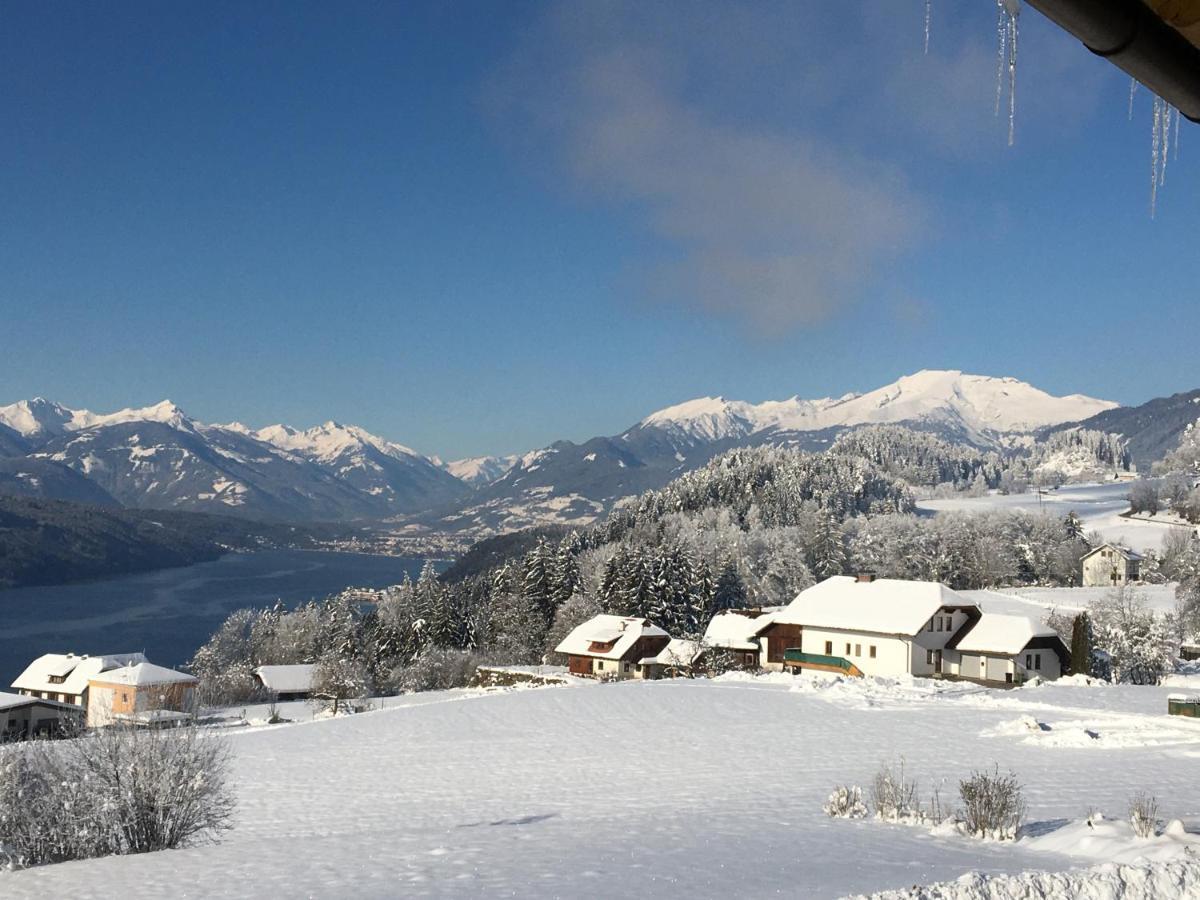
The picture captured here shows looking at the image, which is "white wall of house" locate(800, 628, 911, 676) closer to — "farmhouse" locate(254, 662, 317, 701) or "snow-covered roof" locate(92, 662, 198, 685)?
"farmhouse" locate(254, 662, 317, 701)

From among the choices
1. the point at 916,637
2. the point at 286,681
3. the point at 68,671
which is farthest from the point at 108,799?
the point at 68,671

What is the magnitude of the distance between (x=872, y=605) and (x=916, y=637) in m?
3.52

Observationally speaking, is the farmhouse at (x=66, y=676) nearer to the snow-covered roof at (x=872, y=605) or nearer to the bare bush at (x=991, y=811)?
the snow-covered roof at (x=872, y=605)

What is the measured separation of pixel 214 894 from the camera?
932cm

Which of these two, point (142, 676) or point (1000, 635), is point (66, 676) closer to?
point (142, 676)

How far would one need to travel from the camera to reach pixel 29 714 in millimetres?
58906

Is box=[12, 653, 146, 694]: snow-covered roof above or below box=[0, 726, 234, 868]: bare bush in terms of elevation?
below

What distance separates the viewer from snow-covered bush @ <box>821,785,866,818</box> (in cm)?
1362

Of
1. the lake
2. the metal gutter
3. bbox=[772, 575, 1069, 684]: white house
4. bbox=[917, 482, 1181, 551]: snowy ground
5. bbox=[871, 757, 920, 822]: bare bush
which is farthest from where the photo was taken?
the lake

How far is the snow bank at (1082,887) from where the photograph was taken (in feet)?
21.4

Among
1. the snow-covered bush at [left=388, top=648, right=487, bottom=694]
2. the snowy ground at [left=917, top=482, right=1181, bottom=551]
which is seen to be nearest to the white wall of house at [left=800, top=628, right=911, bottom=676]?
the snow-covered bush at [left=388, top=648, right=487, bottom=694]

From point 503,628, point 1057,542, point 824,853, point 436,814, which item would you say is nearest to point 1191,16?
point 824,853

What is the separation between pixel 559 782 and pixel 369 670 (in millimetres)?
62973

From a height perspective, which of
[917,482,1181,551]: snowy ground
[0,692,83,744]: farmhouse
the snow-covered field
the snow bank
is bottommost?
[0,692,83,744]: farmhouse
